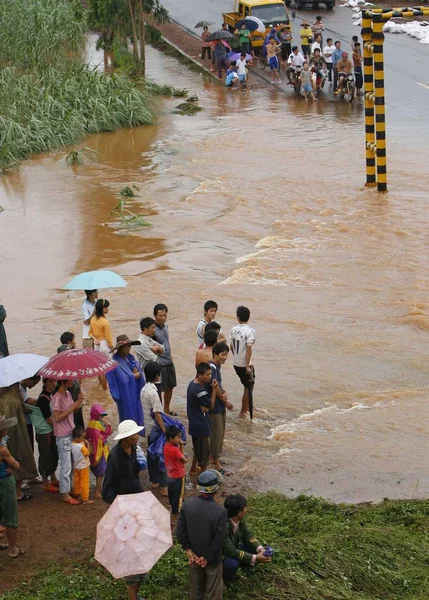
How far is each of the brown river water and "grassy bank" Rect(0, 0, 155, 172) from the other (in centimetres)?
68

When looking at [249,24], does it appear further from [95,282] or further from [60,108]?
[95,282]

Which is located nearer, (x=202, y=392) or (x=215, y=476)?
(x=215, y=476)

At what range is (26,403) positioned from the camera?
880 centimetres

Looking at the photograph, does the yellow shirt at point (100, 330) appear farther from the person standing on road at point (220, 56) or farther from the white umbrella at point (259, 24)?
the white umbrella at point (259, 24)

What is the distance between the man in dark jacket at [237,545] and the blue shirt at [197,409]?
2.24 m

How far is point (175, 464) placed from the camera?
8078 mm

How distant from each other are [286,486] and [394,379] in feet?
10.4

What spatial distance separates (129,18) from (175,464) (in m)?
25.9

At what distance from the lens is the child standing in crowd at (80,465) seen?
28.1 feet

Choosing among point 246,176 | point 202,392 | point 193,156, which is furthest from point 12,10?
point 202,392

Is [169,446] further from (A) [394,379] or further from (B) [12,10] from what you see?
(B) [12,10]

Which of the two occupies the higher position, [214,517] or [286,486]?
Result: [214,517]

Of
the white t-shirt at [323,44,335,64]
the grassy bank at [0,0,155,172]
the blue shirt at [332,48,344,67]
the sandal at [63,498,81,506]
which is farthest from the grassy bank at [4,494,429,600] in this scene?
the white t-shirt at [323,44,335,64]

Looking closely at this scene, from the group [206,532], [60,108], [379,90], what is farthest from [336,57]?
[206,532]
